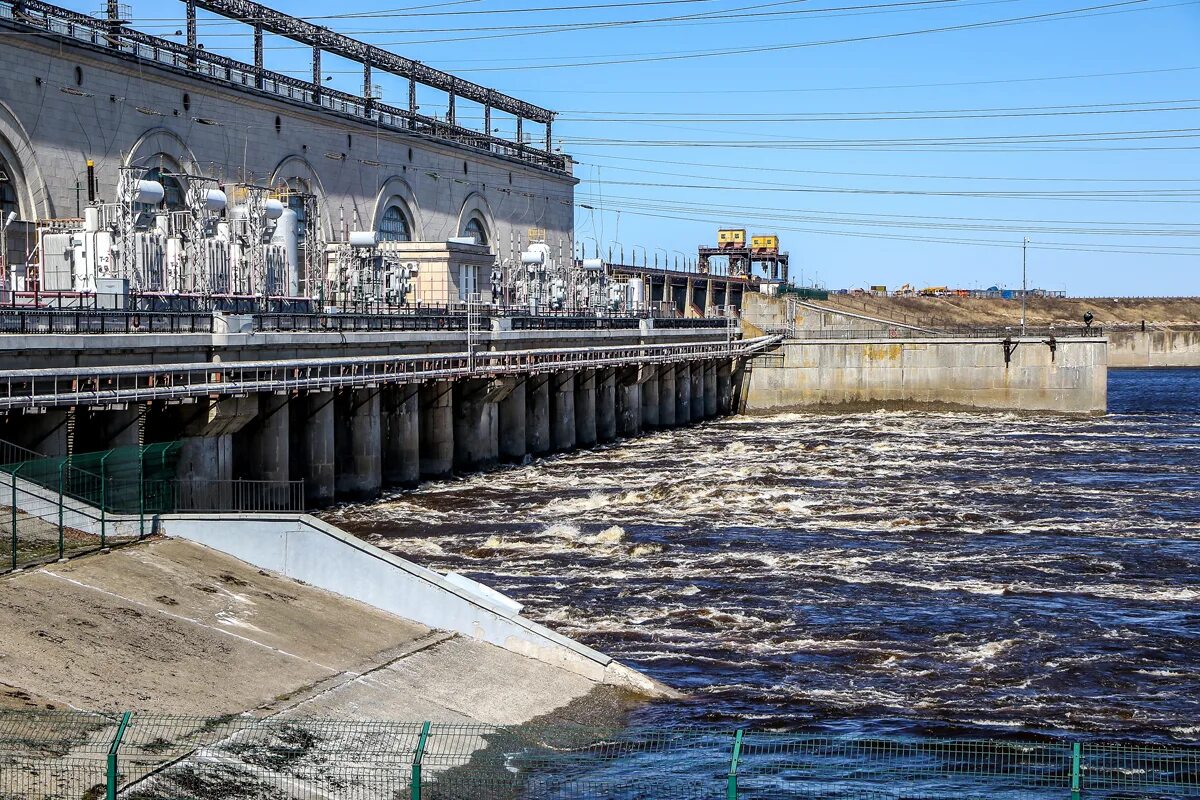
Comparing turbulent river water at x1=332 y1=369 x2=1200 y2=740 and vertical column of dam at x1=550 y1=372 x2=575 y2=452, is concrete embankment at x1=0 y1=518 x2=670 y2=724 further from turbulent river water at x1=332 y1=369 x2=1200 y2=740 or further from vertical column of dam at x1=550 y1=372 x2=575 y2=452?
vertical column of dam at x1=550 y1=372 x2=575 y2=452

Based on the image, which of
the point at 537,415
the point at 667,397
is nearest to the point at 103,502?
the point at 537,415

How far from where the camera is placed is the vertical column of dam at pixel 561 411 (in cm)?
7144

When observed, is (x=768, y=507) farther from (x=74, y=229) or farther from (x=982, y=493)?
(x=74, y=229)

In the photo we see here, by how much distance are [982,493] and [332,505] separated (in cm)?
2386

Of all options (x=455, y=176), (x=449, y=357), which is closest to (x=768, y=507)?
(x=449, y=357)

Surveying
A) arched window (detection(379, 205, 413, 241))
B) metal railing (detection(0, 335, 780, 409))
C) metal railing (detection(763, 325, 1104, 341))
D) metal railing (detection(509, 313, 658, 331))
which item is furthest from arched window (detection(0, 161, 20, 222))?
metal railing (detection(763, 325, 1104, 341))

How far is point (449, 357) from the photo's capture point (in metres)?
56.5

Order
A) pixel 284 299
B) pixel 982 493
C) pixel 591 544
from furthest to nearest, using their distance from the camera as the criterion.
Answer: pixel 284 299
pixel 982 493
pixel 591 544

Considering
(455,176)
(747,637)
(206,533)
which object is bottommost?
(747,637)

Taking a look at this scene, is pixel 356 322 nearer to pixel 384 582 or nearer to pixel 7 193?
pixel 7 193

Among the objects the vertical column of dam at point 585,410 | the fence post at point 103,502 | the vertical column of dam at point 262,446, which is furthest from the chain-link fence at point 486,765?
the vertical column of dam at point 585,410

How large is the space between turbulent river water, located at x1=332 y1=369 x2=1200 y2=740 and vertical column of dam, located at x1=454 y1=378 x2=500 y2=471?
170cm

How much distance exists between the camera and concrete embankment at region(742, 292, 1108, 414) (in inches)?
3632

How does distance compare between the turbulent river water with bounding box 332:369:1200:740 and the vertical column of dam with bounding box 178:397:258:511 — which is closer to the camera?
the turbulent river water with bounding box 332:369:1200:740
